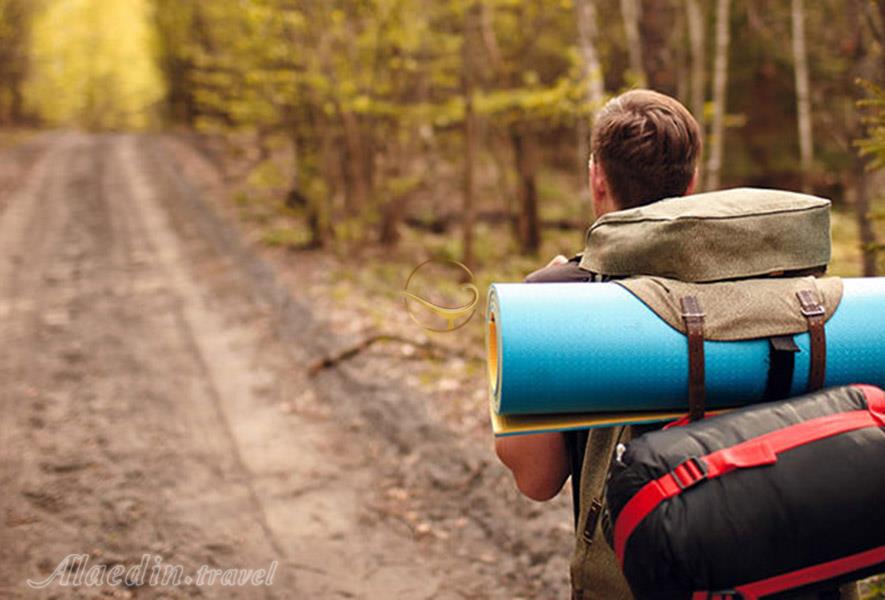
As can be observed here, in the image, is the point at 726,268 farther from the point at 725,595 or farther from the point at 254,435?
the point at 254,435

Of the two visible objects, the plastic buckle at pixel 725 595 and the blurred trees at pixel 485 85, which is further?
the blurred trees at pixel 485 85

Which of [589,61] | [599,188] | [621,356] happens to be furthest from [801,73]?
[621,356]

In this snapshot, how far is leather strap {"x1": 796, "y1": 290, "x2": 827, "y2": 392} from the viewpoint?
5.53ft

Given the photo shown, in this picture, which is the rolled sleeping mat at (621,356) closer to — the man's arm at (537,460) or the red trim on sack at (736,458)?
the red trim on sack at (736,458)

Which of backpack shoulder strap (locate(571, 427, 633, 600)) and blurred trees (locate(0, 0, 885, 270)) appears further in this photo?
blurred trees (locate(0, 0, 885, 270))

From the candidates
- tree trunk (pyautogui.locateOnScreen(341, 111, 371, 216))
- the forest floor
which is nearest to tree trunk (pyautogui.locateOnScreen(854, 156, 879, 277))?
the forest floor

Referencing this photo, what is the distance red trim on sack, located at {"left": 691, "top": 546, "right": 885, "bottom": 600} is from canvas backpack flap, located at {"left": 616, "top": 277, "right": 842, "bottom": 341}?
0.51 meters

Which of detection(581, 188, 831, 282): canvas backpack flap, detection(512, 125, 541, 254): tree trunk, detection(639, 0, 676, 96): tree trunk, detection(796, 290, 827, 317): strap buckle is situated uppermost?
detection(639, 0, 676, 96): tree trunk

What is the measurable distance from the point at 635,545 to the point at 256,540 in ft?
12.3

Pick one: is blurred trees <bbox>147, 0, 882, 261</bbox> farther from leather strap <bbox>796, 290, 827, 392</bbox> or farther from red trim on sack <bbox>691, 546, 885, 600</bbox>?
red trim on sack <bbox>691, 546, 885, 600</bbox>

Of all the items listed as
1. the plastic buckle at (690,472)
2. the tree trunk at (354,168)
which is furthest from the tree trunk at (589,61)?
the plastic buckle at (690,472)

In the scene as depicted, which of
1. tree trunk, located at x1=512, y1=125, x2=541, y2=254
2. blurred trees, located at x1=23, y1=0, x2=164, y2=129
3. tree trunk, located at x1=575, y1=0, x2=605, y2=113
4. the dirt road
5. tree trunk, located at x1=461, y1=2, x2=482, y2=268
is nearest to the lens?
the dirt road

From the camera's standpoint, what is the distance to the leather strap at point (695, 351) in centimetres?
167

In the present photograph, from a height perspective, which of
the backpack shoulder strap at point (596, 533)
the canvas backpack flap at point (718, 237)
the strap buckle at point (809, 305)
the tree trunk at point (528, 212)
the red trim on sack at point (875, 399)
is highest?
the canvas backpack flap at point (718, 237)
